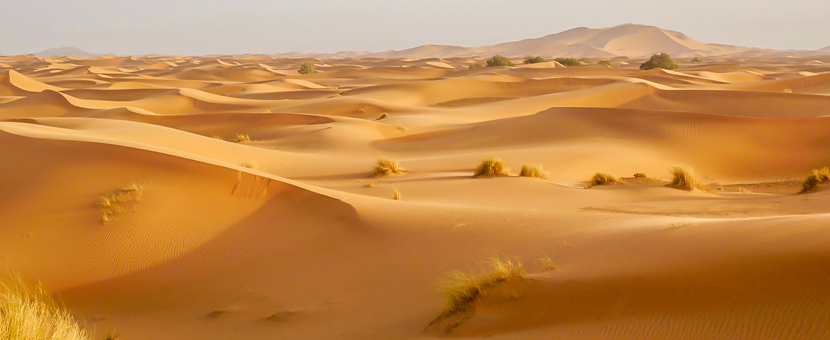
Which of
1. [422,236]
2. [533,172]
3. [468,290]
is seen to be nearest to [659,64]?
[533,172]

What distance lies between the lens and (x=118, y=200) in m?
8.86

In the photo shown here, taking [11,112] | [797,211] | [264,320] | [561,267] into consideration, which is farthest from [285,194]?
[11,112]

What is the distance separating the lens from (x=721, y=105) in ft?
78.8

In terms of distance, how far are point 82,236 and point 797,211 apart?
8.60 metres

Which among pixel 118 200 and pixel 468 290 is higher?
pixel 468 290

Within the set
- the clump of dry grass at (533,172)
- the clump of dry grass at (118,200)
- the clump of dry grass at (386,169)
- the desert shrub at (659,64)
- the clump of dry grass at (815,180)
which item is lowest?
the desert shrub at (659,64)

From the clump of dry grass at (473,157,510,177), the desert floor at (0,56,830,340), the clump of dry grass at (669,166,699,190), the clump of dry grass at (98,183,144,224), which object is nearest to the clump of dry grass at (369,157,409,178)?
the desert floor at (0,56,830,340)

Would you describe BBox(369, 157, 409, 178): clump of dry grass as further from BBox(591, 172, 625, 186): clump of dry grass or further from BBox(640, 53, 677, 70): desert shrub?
BBox(640, 53, 677, 70): desert shrub

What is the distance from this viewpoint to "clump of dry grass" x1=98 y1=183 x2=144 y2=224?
8.59m

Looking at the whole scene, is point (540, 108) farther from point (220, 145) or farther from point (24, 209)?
point (24, 209)

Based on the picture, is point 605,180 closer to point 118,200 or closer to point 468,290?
point 468,290

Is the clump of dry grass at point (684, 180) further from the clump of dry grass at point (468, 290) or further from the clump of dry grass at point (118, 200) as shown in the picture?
the clump of dry grass at point (118, 200)

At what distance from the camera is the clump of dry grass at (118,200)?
8.59 meters

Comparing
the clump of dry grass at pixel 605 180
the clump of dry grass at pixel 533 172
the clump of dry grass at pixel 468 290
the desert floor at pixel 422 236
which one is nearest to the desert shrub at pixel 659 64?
the desert floor at pixel 422 236
